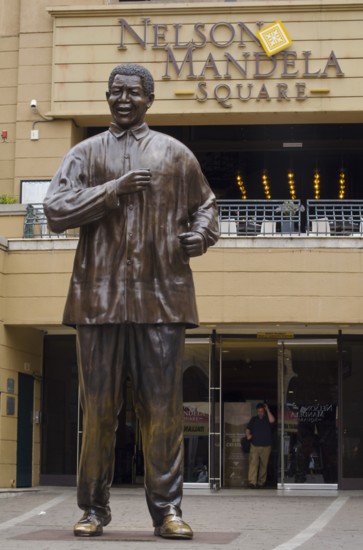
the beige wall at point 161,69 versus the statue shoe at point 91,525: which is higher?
the beige wall at point 161,69

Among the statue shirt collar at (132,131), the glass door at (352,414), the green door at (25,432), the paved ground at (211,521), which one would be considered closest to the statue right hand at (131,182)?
the statue shirt collar at (132,131)

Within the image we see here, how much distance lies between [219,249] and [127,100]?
13.6 m

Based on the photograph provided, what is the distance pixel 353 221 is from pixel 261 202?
2.18 meters

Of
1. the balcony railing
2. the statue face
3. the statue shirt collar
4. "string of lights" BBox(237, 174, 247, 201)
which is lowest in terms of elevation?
the statue shirt collar

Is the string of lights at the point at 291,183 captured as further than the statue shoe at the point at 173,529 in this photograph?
Yes

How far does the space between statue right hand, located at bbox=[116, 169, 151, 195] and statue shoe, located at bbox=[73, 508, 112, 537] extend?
7.30 ft

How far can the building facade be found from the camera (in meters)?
21.8

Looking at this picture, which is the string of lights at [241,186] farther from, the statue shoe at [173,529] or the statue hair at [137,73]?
the statue shoe at [173,529]

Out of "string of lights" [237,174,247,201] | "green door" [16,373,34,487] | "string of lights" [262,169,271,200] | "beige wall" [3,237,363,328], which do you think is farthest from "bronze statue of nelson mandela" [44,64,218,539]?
"string of lights" [262,169,271,200]

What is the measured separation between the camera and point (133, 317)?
7910 millimetres

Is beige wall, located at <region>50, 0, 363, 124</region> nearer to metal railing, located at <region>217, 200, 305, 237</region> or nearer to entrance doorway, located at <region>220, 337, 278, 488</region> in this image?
metal railing, located at <region>217, 200, 305, 237</region>

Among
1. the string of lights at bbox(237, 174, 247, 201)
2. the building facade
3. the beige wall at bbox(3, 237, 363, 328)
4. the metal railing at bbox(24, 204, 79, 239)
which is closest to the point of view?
the beige wall at bbox(3, 237, 363, 328)

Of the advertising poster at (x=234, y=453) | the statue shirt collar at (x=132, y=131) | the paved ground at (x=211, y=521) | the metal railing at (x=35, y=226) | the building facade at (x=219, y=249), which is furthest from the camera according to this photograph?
the advertising poster at (x=234, y=453)

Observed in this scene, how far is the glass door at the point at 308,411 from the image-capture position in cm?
2319
